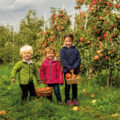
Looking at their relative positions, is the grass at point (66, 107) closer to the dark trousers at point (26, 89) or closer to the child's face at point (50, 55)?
the dark trousers at point (26, 89)

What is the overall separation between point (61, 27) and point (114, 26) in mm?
2598

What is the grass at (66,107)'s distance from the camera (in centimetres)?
288

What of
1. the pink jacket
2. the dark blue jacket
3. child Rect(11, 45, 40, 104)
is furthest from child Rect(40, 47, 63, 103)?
child Rect(11, 45, 40, 104)

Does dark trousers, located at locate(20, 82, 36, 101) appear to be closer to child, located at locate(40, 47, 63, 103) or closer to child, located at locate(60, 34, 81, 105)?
child, located at locate(40, 47, 63, 103)

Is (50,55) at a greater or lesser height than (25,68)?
greater

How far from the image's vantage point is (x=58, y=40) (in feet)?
23.1

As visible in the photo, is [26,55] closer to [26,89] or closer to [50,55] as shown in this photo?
[50,55]

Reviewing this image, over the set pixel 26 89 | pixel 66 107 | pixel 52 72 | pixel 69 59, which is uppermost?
pixel 69 59

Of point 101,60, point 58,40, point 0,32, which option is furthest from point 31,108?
point 0,32

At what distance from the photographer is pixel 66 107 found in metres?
3.48

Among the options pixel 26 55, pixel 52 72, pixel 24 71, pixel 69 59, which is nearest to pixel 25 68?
pixel 24 71

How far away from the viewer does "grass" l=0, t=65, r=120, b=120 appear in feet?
9.44

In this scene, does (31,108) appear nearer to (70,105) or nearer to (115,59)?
(70,105)

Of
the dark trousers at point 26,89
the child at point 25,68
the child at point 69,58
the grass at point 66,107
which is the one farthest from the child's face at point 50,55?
the grass at point 66,107
